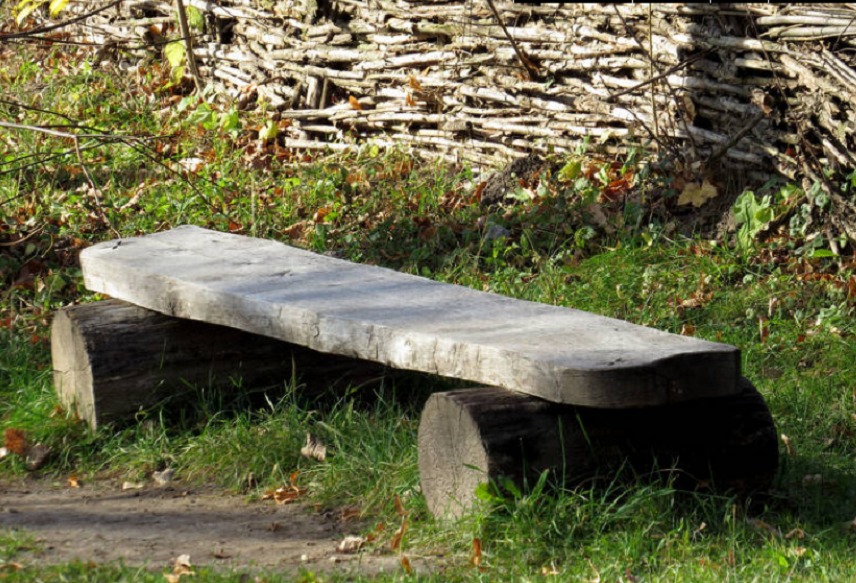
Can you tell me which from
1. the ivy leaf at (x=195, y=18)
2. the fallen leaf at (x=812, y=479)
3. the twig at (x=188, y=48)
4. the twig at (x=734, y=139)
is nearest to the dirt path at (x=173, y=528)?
the fallen leaf at (x=812, y=479)

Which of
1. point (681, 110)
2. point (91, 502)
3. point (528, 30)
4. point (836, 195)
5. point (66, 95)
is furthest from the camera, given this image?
point (66, 95)

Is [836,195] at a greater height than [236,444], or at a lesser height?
greater

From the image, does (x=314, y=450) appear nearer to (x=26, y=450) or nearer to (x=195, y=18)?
(x=26, y=450)

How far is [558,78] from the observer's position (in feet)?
23.1

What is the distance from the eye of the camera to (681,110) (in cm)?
647

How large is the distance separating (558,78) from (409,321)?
3.66 metres

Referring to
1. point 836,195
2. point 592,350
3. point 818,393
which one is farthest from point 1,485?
point 836,195

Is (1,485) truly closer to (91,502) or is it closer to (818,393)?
(91,502)

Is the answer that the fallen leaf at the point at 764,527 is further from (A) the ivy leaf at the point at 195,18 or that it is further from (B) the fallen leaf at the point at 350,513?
(A) the ivy leaf at the point at 195,18

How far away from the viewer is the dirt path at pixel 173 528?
350 cm

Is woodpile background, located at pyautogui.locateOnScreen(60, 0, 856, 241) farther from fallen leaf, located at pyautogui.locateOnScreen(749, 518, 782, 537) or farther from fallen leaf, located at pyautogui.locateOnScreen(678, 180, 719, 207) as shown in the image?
fallen leaf, located at pyautogui.locateOnScreen(749, 518, 782, 537)

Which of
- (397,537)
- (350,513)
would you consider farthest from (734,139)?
(397,537)

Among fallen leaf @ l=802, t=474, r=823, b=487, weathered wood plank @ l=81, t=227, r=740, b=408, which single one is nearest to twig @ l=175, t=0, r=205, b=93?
weathered wood plank @ l=81, t=227, r=740, b=408

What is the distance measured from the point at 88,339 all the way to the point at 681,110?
11.3ft
